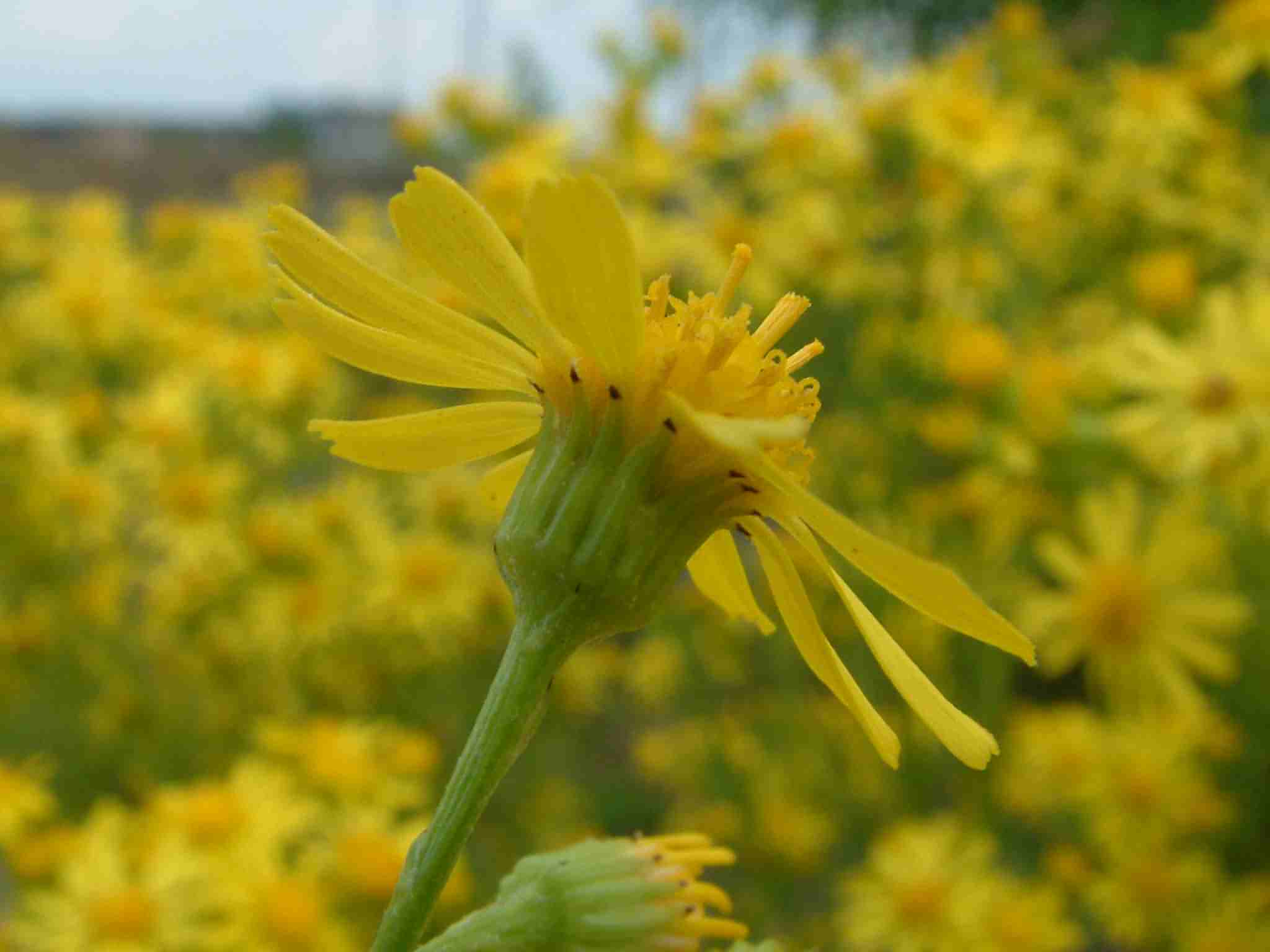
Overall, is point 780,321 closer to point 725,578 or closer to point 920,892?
point 725,578

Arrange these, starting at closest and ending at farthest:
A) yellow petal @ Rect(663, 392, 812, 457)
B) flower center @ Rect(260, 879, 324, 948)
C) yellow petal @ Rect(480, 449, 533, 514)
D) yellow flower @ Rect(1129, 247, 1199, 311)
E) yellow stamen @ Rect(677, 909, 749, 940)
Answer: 1. yellow petal @ Rect(663, 392, 812, 457)
2. yellow stamen @ Rect(677, 909, 749, 940)
3. yellow petal @ Rect(480, 449, 533, 514)
4. flower center @ Rect(260, 879, 324, 948)
5. yellow flower @ Rect(1129, 247, 1199, 311)

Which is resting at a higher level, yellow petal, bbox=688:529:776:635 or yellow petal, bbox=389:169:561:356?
yellow petal, bbox=389:169:561:356

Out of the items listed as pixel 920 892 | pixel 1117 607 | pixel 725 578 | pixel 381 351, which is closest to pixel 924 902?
pixel 920 892

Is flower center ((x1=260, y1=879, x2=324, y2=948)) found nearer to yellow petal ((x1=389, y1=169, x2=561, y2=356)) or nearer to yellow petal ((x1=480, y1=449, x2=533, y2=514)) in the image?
yellow petal ((x1=480, y1=449, x2=533, y2=514))

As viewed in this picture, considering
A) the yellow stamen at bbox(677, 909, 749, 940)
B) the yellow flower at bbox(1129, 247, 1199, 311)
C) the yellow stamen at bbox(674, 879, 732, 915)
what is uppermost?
the yellow flower at bbox(1129, 247, 1199, 311)

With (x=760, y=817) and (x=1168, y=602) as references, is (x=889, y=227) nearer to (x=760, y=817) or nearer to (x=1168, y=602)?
(x=1168, y=602)

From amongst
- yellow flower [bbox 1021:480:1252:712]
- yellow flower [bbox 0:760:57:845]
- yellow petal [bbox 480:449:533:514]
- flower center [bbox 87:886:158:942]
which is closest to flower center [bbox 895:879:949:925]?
yellow flower [bbox 1021:480:1252:712]
